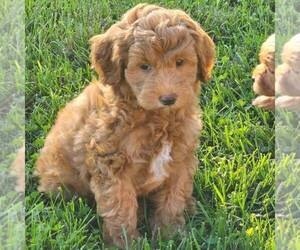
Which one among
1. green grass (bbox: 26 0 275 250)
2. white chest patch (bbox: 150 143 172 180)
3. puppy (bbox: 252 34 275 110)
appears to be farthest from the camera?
puppy (bbox: 252 34 275 110)

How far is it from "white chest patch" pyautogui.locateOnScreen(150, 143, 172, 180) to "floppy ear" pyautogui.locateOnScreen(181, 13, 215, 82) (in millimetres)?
474

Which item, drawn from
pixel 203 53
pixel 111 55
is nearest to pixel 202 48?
pixel 203 53

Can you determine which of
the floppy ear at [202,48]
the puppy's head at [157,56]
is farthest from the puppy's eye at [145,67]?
the floppy ear at [202,48]

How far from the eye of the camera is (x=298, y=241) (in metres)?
4.18

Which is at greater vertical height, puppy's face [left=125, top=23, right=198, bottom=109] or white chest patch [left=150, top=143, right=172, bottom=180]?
puppy's face [left=125, top=23, right=198, bottom=109]

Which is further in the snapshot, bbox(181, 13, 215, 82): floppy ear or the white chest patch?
the white chest patch

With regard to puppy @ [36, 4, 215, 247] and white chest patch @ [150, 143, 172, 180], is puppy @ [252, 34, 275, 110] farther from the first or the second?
white chest patch @ [150, 143, 172, 180]

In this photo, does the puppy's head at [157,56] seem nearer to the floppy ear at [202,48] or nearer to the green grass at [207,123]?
the floppy ear at [202,48]

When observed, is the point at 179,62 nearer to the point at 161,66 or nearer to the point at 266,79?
the point at 161,66

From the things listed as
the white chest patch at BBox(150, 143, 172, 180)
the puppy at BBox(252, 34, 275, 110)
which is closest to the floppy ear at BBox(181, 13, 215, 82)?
the white chest patch at BBox(150, 143, 172, 180)

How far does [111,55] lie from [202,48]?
54cm

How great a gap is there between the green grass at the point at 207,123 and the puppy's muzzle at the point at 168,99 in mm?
869

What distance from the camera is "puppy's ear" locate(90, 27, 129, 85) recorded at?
4523mm

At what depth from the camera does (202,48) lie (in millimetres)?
4586
